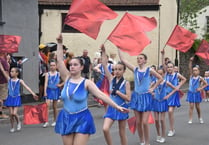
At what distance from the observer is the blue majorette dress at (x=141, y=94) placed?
902 centimetres

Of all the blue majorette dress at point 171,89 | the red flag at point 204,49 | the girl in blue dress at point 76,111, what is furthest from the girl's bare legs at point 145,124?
the red flag at point 204,49

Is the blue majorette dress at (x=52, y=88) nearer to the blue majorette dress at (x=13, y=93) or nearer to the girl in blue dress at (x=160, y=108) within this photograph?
the blue majorette dress at (x=13, y=93)

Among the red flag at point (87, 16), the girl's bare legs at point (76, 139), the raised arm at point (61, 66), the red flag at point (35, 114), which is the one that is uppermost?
the red flag at point (87, 16)

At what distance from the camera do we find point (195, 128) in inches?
481

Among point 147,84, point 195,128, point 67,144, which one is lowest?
point 195,128

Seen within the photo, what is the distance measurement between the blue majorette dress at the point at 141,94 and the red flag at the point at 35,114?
3527 millimetres

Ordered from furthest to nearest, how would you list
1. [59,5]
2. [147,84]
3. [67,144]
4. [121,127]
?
[59,5]
[147,84]
[121,127]
[67,144]

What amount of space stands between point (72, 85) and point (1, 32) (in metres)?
10.4

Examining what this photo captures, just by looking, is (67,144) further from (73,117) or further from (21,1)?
(21,1)

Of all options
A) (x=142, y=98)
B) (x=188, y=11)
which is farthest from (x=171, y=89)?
(x=188, y=11)

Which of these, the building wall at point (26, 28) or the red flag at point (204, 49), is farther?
the building wall at point (26, 28)


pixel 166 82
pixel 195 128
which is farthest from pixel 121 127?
pixel 195 128

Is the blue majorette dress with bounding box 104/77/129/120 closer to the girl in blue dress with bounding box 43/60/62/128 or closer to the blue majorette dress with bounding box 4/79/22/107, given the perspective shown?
the blue majorette dress with bounding box 4/79/22/107

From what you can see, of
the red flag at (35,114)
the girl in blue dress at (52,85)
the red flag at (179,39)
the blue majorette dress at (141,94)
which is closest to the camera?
the blue majorette dress at (141,94)
